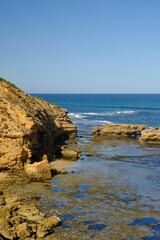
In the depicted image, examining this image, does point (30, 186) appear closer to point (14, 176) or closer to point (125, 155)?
point (14, 176)

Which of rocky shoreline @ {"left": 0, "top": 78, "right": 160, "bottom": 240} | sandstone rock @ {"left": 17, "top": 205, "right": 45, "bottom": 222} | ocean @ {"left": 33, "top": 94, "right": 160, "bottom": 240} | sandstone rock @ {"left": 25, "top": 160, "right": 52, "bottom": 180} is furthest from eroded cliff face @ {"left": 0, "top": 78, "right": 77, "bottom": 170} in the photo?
sandstone rock @ {"left": 17, "top": 205, "right": 45, "bottom": 222}

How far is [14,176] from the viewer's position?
1977cm

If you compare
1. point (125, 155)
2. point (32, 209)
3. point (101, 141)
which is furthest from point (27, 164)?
point (101, 141)

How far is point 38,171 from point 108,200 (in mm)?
5831

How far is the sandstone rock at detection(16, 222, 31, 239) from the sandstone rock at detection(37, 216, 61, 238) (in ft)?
1.58

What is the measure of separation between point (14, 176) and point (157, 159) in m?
16.3

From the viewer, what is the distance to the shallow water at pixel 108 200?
13.1 m

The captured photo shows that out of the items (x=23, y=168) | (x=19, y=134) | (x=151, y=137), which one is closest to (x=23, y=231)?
(x=23, y=168)

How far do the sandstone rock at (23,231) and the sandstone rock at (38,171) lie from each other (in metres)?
7.52

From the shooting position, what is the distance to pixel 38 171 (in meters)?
20.0

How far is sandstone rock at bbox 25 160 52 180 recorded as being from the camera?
65.3 feet

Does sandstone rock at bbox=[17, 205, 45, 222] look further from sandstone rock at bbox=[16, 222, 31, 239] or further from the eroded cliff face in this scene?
the eroded cliff face

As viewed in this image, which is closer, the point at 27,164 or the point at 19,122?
the point at 27,164

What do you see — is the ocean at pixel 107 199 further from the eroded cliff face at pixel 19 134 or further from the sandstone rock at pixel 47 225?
the eroded cliff face at pixel 19 134
